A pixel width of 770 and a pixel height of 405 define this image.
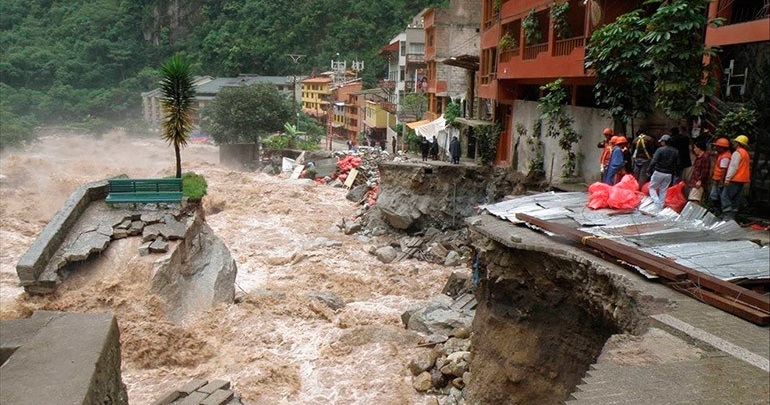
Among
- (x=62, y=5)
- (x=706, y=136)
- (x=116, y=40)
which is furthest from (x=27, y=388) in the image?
(x=62, y=5)

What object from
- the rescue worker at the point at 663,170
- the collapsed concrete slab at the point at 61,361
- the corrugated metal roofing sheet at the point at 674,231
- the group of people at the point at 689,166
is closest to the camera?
the collapsed concrete slab at the point at 61,361

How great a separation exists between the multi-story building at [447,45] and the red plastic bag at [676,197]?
28.0 meters

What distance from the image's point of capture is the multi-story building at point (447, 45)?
37.8m

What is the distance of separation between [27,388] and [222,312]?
753 centimetres

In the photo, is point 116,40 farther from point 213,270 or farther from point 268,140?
point 213,270

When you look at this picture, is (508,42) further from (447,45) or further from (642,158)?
(447,45)

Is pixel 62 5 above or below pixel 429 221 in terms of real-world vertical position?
above

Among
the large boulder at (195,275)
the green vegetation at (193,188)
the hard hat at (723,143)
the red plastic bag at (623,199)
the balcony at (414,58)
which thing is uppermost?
the balcony at (414,58)

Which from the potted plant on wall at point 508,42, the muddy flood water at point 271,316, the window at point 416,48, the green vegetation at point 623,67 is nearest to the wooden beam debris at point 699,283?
the green vegetation at point 623,67

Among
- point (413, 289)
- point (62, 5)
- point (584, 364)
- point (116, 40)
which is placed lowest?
point (413, 289)

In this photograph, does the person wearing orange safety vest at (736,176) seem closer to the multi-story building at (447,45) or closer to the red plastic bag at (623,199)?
the red plastic bag at (623,199)

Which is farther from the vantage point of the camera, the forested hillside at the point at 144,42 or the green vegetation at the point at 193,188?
the forested hillside at the point at 144,42

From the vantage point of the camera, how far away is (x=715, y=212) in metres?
9.13

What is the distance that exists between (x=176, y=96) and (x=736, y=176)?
14.8m
